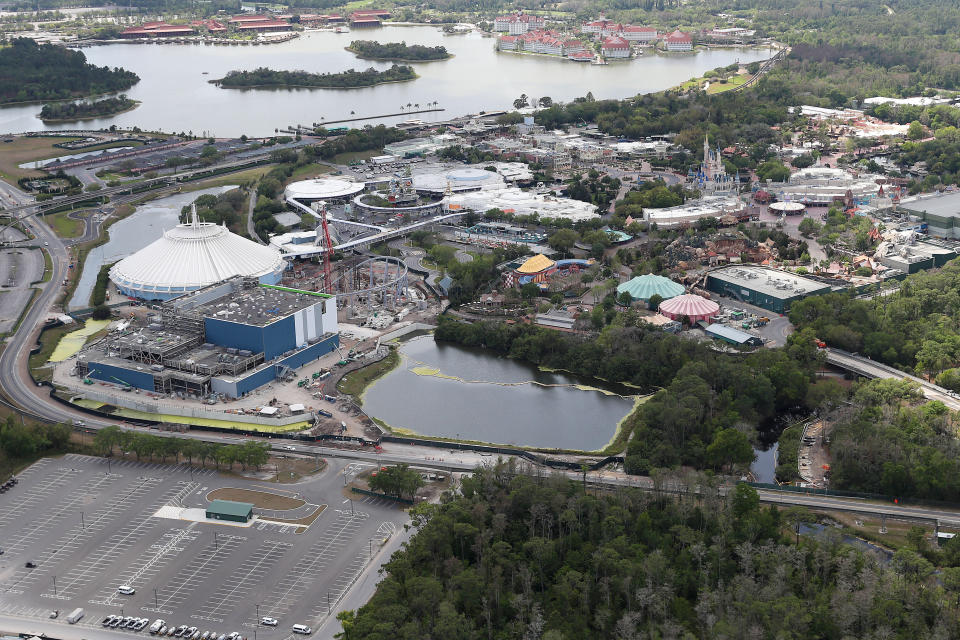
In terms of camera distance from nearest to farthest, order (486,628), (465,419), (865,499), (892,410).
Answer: (486,628) → (865,499) → (892,410) → (465,419)

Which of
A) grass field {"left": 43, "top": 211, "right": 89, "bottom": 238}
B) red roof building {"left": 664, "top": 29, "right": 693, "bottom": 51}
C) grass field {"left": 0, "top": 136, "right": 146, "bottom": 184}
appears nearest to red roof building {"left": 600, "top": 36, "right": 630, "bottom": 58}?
red roof building {"left": 664, "top": 29, "right": 693, "bottom": 51}

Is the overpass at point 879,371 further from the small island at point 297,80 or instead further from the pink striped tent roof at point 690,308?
the small island at point 297,80

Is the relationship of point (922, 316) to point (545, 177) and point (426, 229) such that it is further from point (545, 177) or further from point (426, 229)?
point (545, 177)

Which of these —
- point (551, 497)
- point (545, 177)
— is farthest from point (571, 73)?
point (551, 497)

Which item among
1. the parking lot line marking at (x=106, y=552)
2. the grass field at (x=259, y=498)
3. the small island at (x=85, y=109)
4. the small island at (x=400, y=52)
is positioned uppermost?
the small island at (x=400, y=52)

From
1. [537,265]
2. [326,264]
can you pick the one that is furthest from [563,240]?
[326,264]

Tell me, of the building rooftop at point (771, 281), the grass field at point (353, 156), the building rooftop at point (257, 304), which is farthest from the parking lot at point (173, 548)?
the grass field at point (353, 156)
